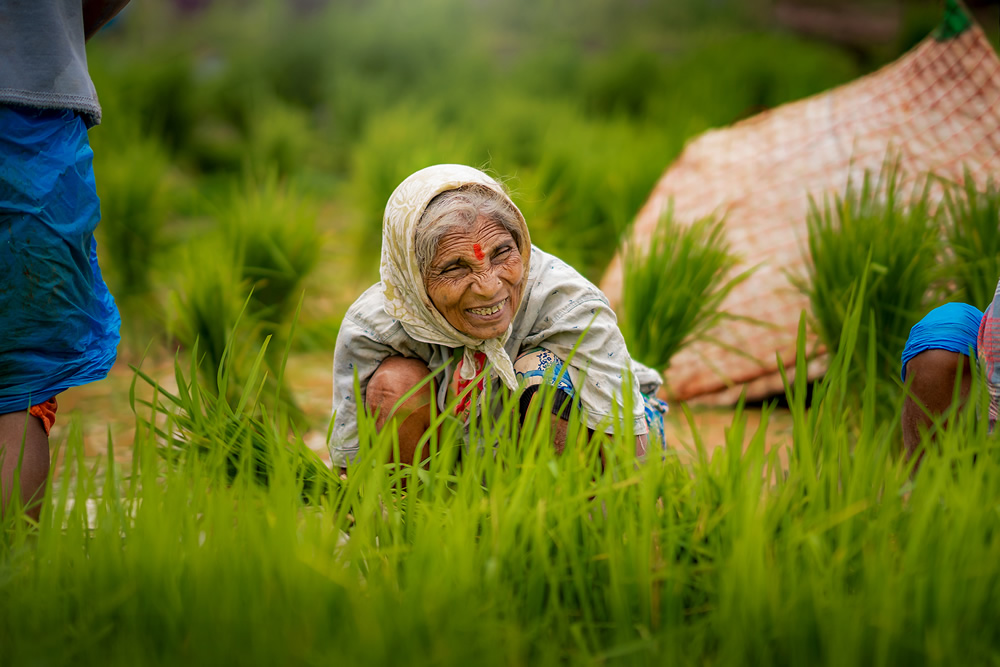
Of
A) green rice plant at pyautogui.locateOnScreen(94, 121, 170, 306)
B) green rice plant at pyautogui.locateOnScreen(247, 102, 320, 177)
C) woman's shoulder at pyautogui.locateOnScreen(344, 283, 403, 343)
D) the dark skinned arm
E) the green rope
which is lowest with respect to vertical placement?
woman's shoulder at pyautogui.locateOnScreen(344, 283, 403, 343)

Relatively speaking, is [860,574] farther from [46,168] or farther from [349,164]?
[349,164]

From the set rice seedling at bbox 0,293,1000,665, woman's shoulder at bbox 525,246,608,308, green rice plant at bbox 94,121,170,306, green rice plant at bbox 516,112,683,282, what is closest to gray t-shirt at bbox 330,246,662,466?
woman's shoulder at bbox 525,246,608,308

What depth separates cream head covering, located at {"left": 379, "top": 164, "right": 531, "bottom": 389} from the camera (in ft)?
5.10

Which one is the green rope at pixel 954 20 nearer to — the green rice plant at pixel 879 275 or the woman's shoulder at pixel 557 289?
the green rice plant at pixel 879 275

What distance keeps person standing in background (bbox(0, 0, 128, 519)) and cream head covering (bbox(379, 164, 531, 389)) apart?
57cm

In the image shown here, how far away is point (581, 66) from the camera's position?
7.64 metres

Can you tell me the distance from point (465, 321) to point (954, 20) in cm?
229

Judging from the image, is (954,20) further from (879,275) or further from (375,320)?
(375,320)

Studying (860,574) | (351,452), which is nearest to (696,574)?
(860,574)

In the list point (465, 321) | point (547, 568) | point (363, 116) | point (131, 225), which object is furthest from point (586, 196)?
point (363, 116)

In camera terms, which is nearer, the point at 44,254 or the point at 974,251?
the point at 44,254

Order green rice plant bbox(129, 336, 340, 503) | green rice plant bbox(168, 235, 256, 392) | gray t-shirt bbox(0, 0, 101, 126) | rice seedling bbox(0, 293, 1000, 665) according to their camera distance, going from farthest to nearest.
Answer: green rice plant bbox(168, 235, 256, 392) → gray t-shirt bbox(0, 0, 101, 126) → green rice plant bbox(129, 336, 340, 503) → rice seedling bbox(0, 293, 1000, 665)

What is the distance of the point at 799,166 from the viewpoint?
3.00 meters

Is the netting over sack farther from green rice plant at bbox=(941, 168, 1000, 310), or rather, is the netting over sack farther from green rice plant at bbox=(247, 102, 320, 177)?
green rice plant at bbox=(247, 102, 320, 177)
